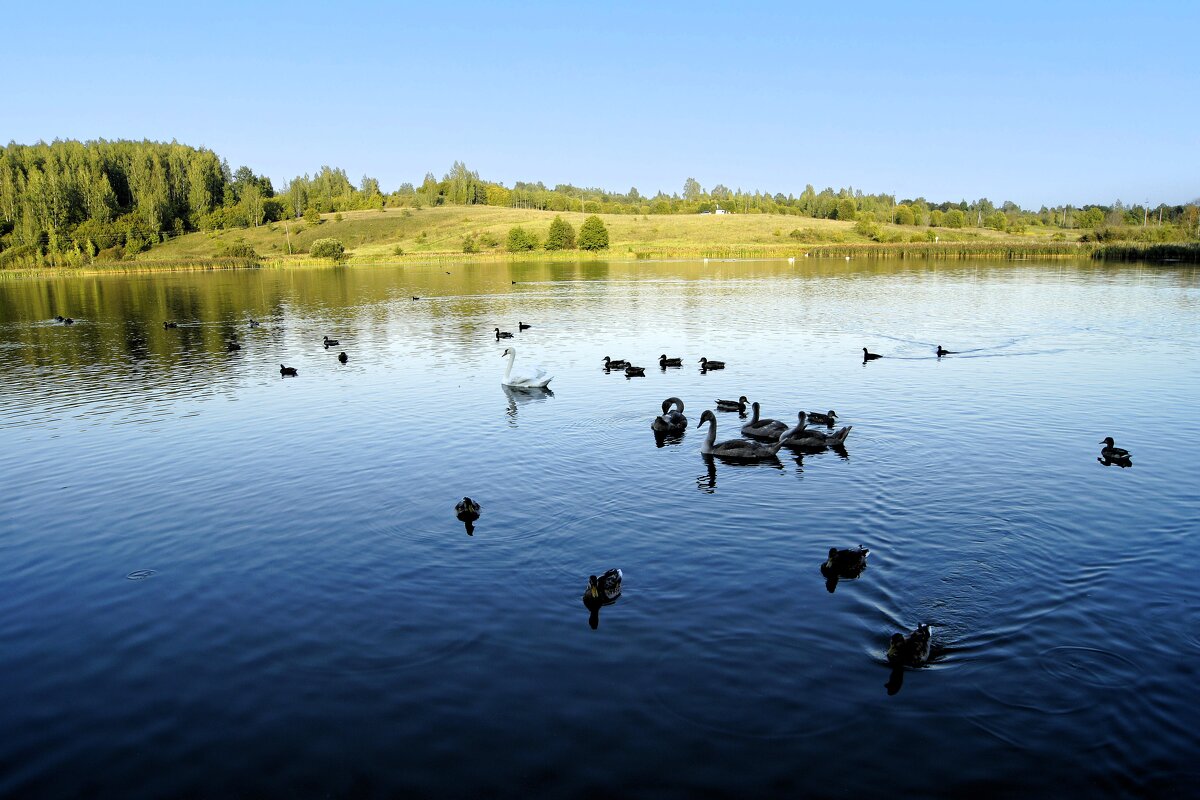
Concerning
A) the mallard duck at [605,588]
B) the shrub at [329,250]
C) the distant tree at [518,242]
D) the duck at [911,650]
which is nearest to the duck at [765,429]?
the mallard duck at [605,588]

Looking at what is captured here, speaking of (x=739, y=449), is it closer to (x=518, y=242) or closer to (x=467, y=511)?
(x=467, y=511)

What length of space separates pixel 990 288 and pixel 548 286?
129 feet

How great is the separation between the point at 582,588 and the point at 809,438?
8859 millimetres

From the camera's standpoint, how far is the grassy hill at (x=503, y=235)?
13962 cm

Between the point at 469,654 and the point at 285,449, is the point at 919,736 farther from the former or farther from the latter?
the point at 285,449

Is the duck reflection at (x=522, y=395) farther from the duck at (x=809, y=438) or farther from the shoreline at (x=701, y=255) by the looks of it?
the shoreline at (x=701, y=255)

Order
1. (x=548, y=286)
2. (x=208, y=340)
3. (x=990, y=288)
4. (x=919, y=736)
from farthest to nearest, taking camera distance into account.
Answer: (x=548, y=286) < (x=990, y=288) < (x=208, y=340) < (x=919, y=736)

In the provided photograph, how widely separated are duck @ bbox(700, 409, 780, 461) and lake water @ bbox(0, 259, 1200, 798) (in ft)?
1.84

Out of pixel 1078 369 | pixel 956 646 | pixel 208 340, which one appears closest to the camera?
pixel 956 646

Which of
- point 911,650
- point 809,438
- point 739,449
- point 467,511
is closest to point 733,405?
point 809,438

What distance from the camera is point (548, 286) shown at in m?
75.8

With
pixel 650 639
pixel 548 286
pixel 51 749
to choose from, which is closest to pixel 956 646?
pixel 650 639

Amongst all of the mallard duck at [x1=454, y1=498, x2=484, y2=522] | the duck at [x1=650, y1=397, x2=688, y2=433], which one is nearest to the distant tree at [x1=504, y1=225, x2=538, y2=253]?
the duck at [x1=650, y1=397, x2=688, y2=433]

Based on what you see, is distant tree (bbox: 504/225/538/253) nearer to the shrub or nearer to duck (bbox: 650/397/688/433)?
the shrub
